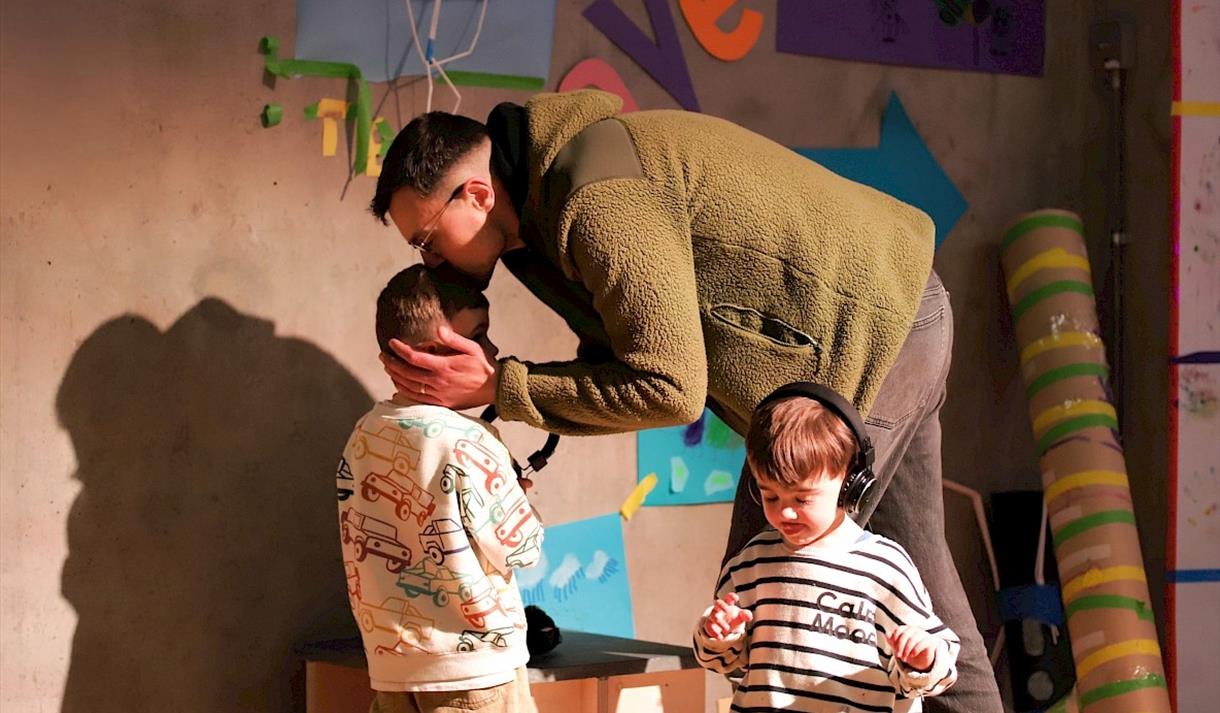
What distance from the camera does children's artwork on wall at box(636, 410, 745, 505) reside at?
297 centimetres

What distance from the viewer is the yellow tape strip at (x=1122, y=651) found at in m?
3.04

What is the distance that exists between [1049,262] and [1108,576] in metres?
0.68

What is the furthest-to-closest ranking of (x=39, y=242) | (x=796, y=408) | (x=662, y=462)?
(x=662, y=462) < (x=39, y=242) < (x=796, y=408)

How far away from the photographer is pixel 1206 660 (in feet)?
10.3

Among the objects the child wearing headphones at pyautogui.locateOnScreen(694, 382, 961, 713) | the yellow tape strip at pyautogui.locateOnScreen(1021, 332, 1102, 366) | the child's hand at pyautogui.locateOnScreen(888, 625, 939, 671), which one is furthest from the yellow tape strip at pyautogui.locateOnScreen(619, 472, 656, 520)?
the child's hand at pyautogui.locateOnScreen(888, 625, 939, 671)

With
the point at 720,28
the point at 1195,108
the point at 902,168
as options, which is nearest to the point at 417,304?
the point at 720,28

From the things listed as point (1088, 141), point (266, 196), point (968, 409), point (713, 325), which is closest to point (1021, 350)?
point (968, 409)

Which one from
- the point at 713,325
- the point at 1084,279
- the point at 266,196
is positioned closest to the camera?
the point at 713,325

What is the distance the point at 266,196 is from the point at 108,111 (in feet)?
0.95

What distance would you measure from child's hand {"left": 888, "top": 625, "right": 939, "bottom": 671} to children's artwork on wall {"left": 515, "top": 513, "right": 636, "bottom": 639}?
1.12 meters

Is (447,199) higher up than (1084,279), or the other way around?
(1084,279)

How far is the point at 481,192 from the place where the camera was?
2100 mm

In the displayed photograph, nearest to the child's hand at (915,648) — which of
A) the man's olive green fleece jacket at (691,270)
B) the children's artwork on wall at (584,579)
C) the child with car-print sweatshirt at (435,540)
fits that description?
the man's olive green fleece jacket at (691,270)

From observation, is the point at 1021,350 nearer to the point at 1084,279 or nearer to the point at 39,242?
the point at 1084,279
